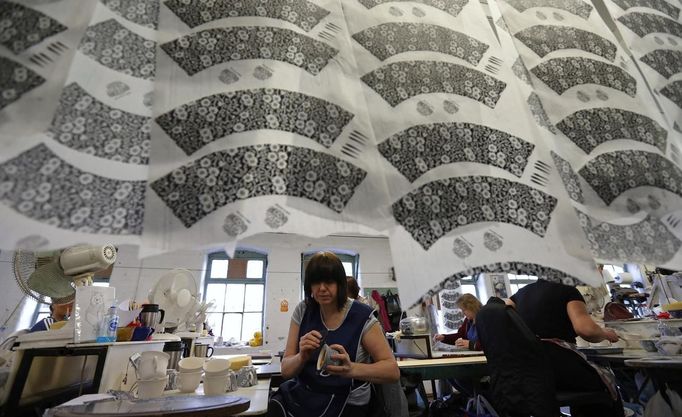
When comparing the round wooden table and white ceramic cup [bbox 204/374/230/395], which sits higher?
the round wooden table

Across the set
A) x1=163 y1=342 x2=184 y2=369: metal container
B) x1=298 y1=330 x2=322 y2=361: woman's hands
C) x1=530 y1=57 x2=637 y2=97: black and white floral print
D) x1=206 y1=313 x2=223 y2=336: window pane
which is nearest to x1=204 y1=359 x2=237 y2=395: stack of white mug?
x1=298 y1=330 x2=322 y2=361: woman's hands

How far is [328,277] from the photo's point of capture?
1375 mm

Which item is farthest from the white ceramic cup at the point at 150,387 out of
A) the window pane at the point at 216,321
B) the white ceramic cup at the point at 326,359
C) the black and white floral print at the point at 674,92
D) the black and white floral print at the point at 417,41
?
the window pane at the point at 216,321

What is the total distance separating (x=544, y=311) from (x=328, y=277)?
119 cm

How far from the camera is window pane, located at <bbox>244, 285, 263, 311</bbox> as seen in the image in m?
6.59

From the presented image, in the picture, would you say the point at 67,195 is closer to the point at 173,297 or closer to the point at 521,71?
the point at 521,71

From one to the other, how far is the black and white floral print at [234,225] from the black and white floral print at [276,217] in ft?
0.13

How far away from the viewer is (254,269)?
270 inches

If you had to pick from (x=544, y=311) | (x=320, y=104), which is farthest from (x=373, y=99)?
(x=544, y=311)

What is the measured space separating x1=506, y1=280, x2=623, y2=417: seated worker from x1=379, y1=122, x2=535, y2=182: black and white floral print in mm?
1215

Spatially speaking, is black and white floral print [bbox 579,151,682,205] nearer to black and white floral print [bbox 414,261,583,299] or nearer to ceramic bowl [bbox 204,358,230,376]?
black and white floral print [bbox 414,261,583,299]

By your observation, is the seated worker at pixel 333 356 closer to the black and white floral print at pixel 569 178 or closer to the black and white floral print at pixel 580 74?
the black and white floral print at pixel 569 178

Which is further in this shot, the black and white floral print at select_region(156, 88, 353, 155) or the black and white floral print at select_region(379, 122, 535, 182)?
the black and white floral print at select_region(379, 122, 535, 182)

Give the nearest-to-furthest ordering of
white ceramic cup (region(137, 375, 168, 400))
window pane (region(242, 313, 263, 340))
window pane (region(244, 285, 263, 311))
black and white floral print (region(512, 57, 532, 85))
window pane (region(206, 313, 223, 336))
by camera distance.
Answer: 1. black and white floral print (region(512, 57, 532, 85))
2. white ceramic cup (region(137, 375, 168, 400))
3. window pane (region(206, 313, 223, 336))
4. window pane (region(242, 313, 263, 340))
5. window pane (region(244, 285, 263, 311))
